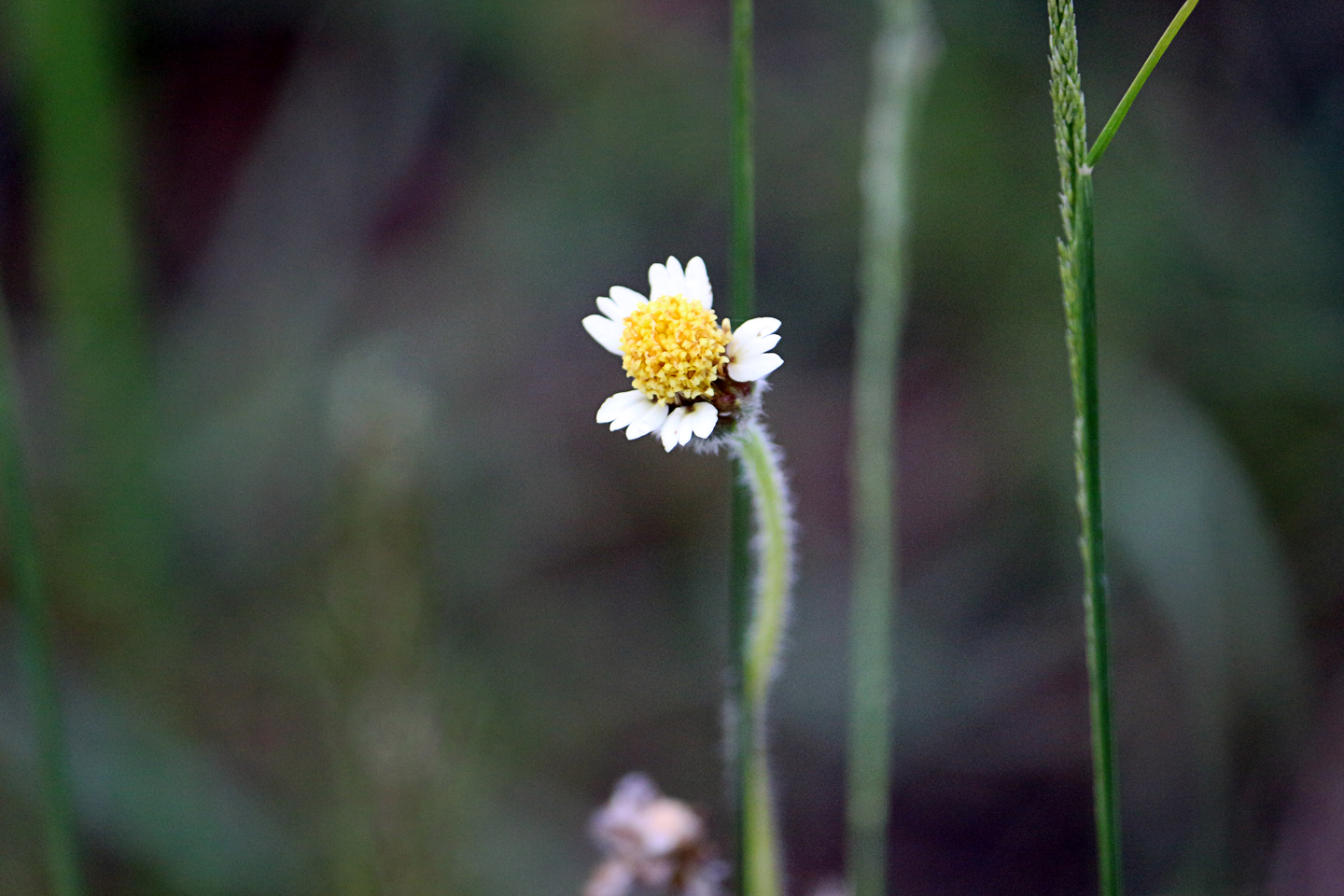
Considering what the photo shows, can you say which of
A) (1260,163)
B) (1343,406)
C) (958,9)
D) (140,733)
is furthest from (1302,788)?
(140,733)

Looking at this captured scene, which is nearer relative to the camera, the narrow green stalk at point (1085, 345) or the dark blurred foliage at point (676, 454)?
the narrow green stalk at point (1085, 345)

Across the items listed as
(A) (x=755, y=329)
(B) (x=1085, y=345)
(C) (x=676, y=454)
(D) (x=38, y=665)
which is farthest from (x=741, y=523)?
(C) (x=676, y=454)

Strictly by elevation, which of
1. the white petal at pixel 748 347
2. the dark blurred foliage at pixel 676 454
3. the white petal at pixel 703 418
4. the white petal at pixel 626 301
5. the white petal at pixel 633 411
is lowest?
the white petal at pixel 703 418

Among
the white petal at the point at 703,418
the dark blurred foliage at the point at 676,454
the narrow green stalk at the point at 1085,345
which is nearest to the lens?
the narrow green stalk at the point at 1085,345

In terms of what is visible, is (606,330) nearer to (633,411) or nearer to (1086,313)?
(633,411)

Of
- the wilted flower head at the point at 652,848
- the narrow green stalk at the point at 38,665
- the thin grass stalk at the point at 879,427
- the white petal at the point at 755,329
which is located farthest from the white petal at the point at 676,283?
the narrow green stalk at the point at 38,665

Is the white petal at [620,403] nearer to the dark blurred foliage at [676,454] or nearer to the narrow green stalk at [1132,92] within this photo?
the narrow green stalk at [1132,92]
